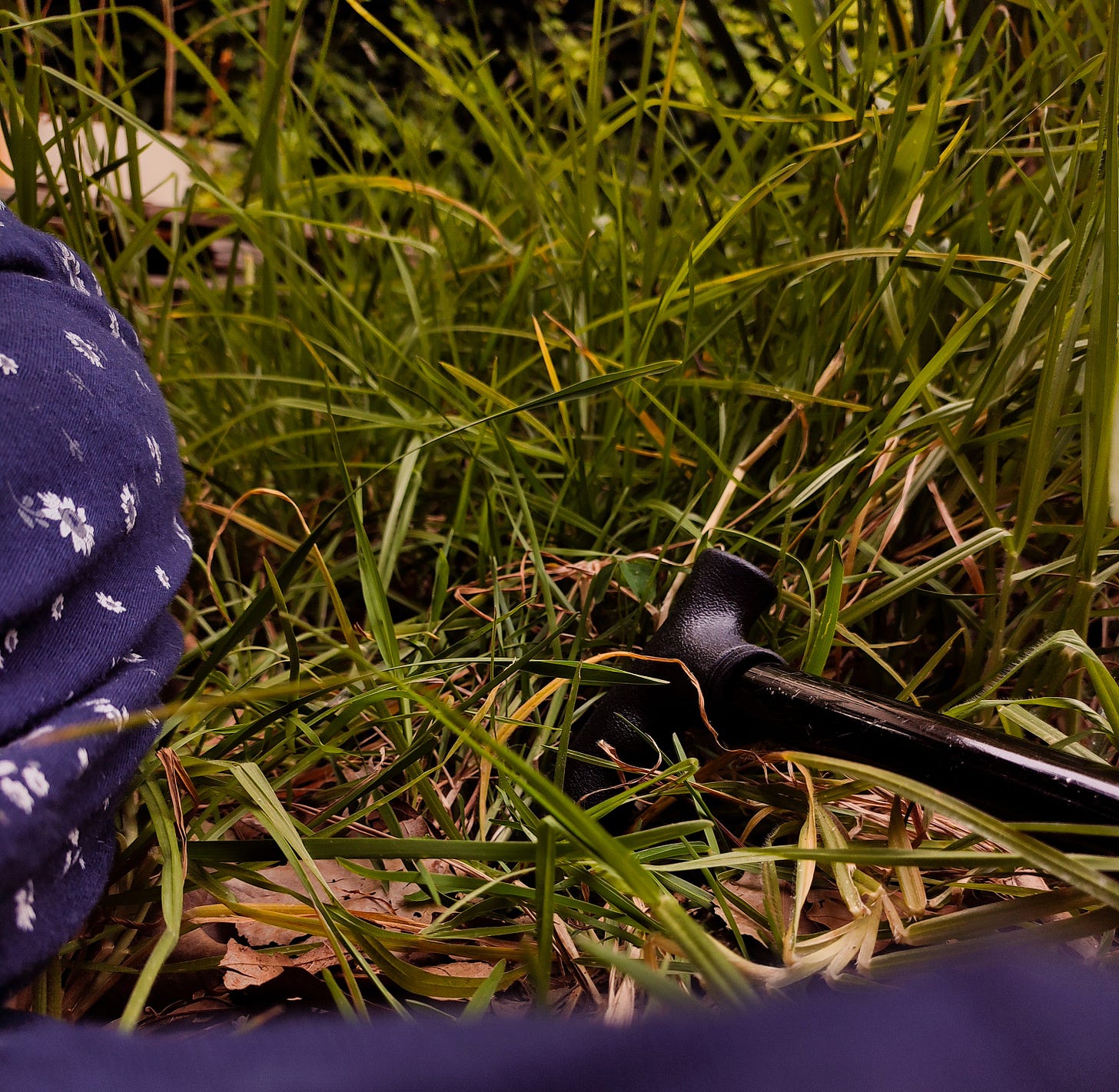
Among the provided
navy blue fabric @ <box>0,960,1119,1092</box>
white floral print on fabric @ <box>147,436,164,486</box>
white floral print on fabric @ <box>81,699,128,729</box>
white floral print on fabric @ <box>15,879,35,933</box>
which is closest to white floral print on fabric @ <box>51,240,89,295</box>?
white floral print on fabric @ <box>147,436,164,486</box>

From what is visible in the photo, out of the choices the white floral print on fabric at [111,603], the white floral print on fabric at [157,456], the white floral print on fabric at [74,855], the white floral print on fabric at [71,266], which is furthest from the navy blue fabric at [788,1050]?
the white floral print on fabric at [71,266]

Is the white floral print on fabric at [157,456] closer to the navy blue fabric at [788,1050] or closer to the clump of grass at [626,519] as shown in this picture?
the clump of grass at [626,519]

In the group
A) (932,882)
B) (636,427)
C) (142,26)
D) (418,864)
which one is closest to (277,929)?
(418,864)

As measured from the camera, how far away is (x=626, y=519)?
954 mm

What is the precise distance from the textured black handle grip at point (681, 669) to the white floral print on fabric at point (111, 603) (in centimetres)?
36

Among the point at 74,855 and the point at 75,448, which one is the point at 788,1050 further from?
the point at 75,448

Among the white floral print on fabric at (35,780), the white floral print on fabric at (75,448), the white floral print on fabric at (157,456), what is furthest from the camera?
the white floral print on fabric at (157,456)

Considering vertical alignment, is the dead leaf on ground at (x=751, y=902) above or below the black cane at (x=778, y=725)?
below

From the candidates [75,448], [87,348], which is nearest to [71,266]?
[87,348]

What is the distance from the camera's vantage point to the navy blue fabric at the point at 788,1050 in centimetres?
26

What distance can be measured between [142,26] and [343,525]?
12.0 ft

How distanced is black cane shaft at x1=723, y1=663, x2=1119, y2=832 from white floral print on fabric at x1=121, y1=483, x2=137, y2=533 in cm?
46

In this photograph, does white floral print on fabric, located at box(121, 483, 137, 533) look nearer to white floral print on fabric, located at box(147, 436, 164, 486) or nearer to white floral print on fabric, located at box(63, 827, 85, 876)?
white floral print on fabric, located at box(147, 436, 164, 486)

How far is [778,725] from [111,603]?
47 cm
